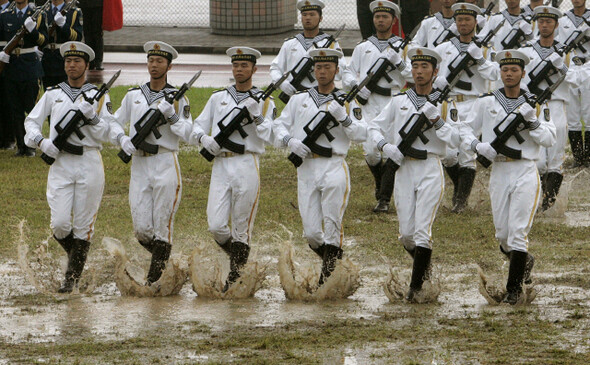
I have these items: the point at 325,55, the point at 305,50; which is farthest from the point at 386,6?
the point at 325,55

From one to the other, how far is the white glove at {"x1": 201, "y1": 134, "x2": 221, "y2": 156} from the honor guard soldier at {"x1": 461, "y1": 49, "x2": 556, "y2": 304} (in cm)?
219

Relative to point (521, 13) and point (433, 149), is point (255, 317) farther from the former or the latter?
point (521, 13)

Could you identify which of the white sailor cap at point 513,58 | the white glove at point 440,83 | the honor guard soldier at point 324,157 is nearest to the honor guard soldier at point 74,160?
the honor guard soldier at point 324,157

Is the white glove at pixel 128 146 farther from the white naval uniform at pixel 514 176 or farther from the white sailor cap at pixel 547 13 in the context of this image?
the white sailor cap at pixel 547 13

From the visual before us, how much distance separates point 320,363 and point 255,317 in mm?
1564

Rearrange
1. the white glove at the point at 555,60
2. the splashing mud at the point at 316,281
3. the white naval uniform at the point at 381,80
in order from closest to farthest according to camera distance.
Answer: the splashing mud at the point at 316,281 < the white glove at the point at 555,60 < the white naval uniform at the point at 381,80

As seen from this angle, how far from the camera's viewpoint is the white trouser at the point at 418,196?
35.1ft

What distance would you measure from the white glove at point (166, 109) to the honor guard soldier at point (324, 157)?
3.11 feet

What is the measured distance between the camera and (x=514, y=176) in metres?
10.6

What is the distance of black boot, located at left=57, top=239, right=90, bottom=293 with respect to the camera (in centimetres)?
1135

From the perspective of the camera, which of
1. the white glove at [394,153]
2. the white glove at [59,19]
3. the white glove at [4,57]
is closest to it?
the white glove at [394,153]

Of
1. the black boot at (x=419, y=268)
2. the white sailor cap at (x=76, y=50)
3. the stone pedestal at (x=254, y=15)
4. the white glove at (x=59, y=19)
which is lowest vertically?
the stone pedestal at (x=254, y=15)

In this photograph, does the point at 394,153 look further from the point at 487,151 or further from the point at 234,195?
the point at 234,195

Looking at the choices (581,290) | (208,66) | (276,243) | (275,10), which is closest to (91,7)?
(208,66)
